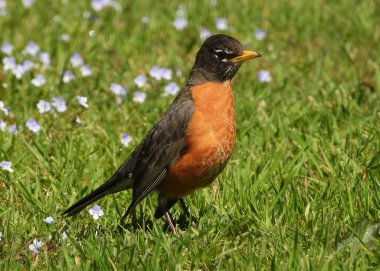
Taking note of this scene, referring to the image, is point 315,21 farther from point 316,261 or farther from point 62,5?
point 316,261

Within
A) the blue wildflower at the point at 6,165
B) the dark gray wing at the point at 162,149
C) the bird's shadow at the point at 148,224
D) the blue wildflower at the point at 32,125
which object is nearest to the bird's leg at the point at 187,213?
the bird's shadow at the point at 148,224

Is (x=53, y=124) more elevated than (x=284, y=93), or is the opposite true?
(x=53, y=124)

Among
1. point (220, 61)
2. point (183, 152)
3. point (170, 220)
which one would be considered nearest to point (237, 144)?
point (220, 61)

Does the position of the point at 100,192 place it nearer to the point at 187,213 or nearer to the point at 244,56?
the point at 187,213

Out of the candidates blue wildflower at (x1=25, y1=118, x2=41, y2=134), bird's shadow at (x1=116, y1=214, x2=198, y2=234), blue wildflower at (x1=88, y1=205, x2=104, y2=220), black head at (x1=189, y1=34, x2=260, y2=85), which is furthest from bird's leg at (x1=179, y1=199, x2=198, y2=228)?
blue wildflower at (x1=25, y1=118, x2=41, y2=134)

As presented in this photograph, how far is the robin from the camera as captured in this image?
5633 mm

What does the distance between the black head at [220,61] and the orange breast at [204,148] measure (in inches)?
11.0

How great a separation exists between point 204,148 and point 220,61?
79 centimetres

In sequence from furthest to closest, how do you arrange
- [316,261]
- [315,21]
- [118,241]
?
[315,21] < [118,241] < [316,261]

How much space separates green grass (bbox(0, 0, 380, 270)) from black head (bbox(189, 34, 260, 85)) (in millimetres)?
708

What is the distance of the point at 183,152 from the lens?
5711 mm

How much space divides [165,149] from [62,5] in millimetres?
4857

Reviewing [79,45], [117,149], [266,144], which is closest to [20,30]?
[79,45]

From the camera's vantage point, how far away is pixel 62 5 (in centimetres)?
1013
